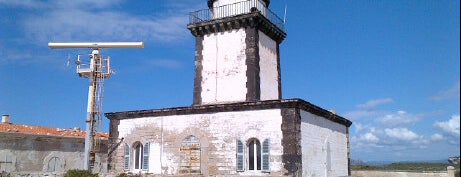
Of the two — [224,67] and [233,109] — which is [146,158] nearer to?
[233,109]

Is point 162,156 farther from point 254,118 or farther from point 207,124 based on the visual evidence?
point 254,118

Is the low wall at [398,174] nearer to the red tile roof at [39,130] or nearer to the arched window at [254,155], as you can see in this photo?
the arched window at [254,155]

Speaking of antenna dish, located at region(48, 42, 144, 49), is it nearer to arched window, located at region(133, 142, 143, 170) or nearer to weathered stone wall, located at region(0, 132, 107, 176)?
weathered stone wall, located at region(0, 132, 107, 176)

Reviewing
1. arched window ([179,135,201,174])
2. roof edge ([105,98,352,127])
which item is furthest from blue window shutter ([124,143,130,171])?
arched window ([179,135,201,174])

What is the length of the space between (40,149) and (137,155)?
22.9 feet

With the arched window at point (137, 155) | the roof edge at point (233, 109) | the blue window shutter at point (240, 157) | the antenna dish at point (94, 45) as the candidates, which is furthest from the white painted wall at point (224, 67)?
the antenna dish at point (94, 45)

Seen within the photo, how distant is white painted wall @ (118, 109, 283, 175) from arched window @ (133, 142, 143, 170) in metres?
0.38

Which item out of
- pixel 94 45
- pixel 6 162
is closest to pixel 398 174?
pixel 94 45

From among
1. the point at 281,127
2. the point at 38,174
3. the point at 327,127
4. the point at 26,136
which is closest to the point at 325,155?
the point at 327,127

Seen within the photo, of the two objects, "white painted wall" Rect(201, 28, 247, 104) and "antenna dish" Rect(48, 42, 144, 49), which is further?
"antenna dish" Rect(48, 42, 144, 49)

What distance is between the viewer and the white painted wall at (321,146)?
17.1 metres

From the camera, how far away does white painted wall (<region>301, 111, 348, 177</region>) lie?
1706 cm

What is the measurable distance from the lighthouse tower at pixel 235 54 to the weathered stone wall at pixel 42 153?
22.7ft

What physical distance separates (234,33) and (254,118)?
18.4 feet
